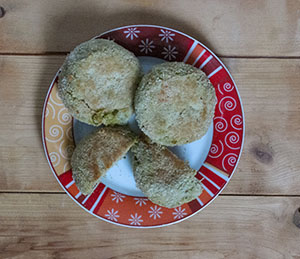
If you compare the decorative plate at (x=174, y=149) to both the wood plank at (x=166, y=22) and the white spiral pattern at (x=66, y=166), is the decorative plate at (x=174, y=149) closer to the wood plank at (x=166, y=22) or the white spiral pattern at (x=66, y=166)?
the white spiral pattern at (x=66, y=166)

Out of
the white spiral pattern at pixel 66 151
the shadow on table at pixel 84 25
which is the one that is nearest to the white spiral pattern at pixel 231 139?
the shadow on table at pixel 84 25

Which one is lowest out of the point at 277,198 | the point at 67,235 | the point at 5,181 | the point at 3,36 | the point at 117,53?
the point at 67,235

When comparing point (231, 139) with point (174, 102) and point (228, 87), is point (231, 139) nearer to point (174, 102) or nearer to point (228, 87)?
point (228, 87)

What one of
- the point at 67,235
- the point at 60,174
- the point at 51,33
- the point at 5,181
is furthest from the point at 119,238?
the point at 51,33

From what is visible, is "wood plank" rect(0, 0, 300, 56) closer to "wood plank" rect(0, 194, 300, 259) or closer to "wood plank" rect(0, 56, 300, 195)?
"wood plank" rect(0, 56, 300, 195)

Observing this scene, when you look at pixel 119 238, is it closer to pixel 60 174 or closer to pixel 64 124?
pixel 60 174
